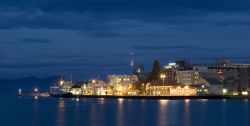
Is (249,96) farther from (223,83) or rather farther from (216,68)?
(216,68)

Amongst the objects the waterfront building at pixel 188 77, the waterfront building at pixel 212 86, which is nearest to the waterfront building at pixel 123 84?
the waterfront building at pixel 188 77

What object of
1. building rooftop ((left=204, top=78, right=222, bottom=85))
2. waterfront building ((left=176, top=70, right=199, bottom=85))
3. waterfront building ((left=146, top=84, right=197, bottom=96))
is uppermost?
waterfront building ((left=176, top=70, right=199, bottom=85))

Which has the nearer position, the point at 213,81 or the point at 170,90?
the point at 213,81

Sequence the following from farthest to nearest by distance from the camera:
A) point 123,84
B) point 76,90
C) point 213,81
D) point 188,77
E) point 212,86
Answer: point 76,90
point 123,84
point 188,77
point 213,81
point 212,86

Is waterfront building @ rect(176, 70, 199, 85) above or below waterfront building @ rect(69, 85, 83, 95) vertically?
above

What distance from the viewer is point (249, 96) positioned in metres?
95.6

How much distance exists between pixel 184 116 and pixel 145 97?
51724mm

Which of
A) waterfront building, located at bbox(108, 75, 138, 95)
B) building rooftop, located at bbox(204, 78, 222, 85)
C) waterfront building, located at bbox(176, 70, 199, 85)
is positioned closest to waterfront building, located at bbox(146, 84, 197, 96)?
building rooftop, located at bbox(204, 78, 222, 85)

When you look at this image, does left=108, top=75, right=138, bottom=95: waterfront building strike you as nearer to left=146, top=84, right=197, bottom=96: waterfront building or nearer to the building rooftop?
left=146, top=84, right=197, bottom=96: waterfront building

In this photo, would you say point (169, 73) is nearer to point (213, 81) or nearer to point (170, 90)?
point (170, 90)

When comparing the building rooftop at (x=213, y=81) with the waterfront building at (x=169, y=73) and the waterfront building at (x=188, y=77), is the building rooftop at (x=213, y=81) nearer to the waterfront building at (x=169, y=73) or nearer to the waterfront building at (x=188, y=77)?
the waterfront building at (x=188, y=77)

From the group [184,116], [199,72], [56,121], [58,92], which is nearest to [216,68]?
[199,72]

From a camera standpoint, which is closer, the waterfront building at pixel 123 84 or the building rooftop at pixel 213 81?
the building rooftop at pixel 213 81

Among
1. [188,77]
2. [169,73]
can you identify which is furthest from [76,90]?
[188,77]
